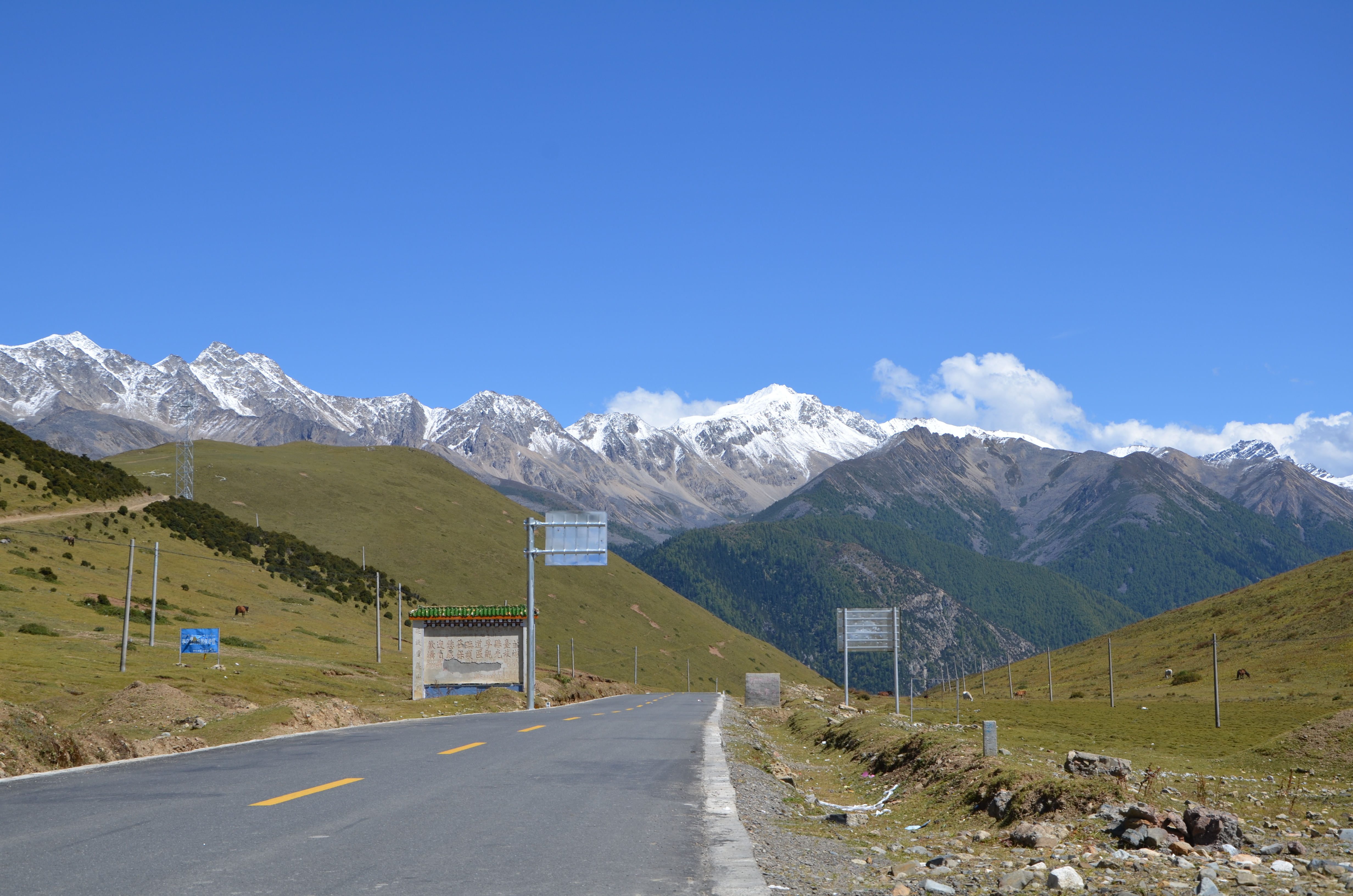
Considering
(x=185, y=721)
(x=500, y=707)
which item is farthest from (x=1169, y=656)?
(x=185, y=721)

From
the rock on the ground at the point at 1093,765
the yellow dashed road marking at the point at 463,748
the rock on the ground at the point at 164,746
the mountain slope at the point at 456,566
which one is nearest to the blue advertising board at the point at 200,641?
the rock on the ground at the point at 164,746

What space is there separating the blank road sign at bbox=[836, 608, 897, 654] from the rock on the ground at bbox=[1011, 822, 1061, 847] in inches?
2218

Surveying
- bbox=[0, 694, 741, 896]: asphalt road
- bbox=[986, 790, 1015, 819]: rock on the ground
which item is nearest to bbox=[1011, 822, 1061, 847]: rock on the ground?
bbox=[986, 790, 1015, 819]: rock on the ground

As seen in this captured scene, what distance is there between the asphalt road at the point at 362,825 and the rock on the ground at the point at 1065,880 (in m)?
3.13

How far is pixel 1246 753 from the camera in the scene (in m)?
30.9

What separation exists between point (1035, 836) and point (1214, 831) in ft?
7.30

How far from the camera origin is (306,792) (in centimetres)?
1291

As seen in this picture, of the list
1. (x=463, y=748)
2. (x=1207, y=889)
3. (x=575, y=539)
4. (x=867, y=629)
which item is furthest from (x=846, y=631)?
(x=1207, y=889)

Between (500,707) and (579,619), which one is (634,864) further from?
(579,619)

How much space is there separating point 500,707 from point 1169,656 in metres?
93.6

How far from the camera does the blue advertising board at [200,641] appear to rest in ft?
215

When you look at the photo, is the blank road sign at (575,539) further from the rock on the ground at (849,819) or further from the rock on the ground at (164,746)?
the rock on the ground at (849,819)

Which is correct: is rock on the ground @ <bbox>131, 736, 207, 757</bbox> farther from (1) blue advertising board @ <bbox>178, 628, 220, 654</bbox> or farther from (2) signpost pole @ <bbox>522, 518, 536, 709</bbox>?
(1) blue advertising board @ <bbox>178, 628, 220, 654</bbox>

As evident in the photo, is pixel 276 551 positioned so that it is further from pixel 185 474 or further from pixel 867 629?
pixel 867 629
